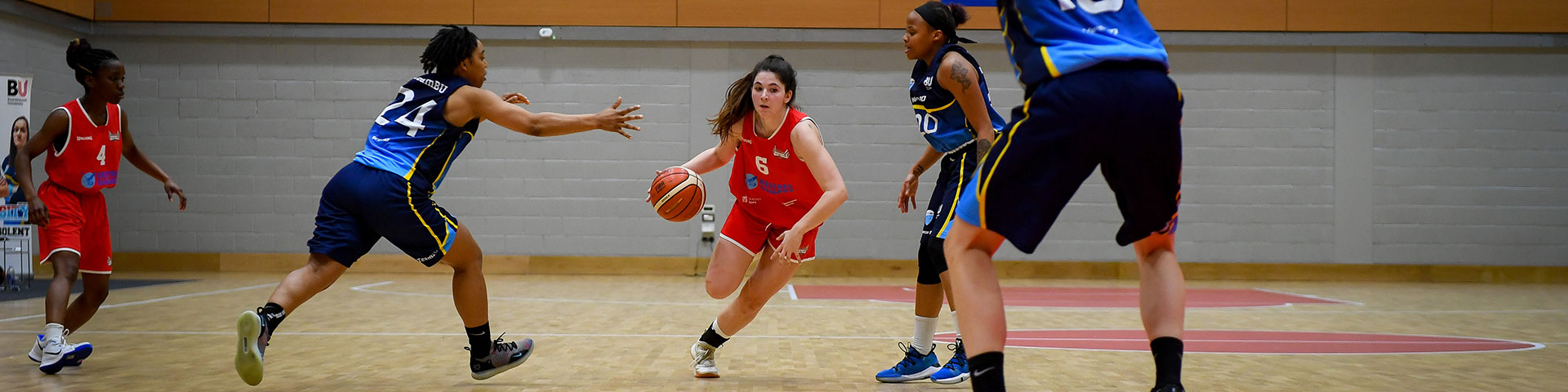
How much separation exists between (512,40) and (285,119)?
2.53 metres

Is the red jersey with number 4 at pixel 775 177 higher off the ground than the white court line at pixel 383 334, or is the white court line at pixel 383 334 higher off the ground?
the red jersey with number 4 at pixel 775 177

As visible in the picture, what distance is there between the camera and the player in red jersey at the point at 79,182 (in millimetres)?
4176

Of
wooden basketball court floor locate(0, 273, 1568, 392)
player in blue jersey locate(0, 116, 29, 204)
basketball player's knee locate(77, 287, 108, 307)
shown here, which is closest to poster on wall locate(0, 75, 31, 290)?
player in blue jersey locate(0, 116, 29, 204)

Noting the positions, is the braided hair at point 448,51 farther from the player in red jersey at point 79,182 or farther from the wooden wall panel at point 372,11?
the wooden wall panel at point 372,11

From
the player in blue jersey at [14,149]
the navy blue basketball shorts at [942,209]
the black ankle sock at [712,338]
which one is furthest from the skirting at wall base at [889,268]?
the black ankle sock at [712,338]

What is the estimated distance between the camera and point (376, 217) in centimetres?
349

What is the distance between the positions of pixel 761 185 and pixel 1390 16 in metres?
9.55

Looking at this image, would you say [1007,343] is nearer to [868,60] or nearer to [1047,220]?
[1047,220]

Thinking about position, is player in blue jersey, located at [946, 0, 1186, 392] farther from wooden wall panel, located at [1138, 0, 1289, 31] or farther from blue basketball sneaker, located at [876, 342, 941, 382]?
wooden wall panel, located at [1138, 0, 1289, 31]

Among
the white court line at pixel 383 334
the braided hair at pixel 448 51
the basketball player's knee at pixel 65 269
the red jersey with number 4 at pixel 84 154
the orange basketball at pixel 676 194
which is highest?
the braided hair at pixel 448 51

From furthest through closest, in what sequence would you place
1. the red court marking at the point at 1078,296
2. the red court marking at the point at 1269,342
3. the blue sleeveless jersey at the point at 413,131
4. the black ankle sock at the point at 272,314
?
1. the red court marking at the point at 1078,296
2. the red court marking at the point at 1269,342
3. the blue sleeveless jersey at the point at 413,131
4. the black ankle sock at the point at 272,314

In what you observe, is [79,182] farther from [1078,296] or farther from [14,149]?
[1078,296]

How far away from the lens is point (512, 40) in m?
11.1

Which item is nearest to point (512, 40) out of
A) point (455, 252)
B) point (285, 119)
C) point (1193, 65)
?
point (285, 119)
